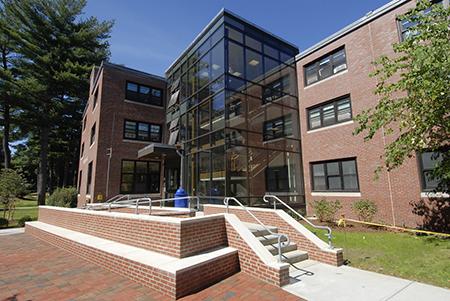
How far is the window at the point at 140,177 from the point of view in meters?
17.0

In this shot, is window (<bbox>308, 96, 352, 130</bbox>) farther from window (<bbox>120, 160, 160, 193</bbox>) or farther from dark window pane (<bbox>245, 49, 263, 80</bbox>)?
window (<bbox>120, 160, 160, 193</bbox>)

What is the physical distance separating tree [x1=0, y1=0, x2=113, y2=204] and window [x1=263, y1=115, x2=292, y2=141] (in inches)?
953

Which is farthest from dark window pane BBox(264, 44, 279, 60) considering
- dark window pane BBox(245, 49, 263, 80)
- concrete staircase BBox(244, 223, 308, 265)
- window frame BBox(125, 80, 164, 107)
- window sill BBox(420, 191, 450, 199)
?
concrete staircase BBox(244, 223, 308, 265)

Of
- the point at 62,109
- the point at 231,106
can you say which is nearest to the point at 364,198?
the point at 231,106

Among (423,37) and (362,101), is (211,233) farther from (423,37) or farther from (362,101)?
(362,101)

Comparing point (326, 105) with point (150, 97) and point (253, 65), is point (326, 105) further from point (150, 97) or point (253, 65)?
point (150, 97)

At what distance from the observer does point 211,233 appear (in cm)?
611

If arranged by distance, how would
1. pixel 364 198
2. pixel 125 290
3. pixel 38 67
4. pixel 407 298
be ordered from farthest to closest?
pixel 38 67, pixel 364 198, pixel 125 290, pixel 407 298

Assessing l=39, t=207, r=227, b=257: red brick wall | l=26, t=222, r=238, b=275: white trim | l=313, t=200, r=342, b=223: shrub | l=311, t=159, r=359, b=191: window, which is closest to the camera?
l=26, t=222, r=238, b=275: white trim

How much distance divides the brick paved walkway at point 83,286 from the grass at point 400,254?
290 cm

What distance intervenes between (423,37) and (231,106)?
784cm

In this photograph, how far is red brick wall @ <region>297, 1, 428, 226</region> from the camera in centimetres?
1064

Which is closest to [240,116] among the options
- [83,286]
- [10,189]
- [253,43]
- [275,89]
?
[275,89]

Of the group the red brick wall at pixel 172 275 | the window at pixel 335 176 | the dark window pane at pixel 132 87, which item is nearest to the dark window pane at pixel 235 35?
the window at pixel 335 176
